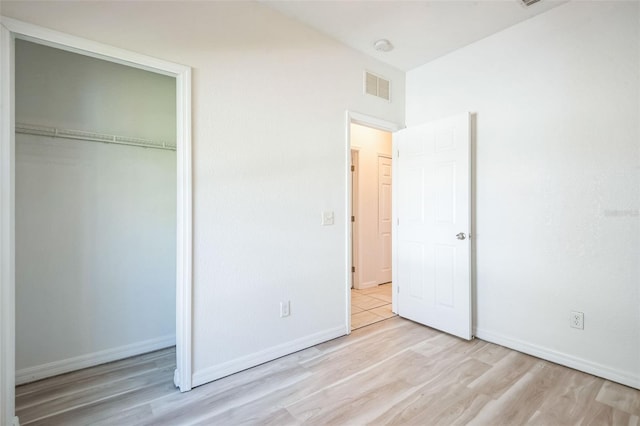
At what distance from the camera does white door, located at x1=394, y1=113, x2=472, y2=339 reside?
276 centimetres

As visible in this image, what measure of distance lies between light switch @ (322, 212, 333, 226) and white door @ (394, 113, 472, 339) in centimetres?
97

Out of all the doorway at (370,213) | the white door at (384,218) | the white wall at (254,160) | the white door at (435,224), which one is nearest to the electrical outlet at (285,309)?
the white wall at (254,160)

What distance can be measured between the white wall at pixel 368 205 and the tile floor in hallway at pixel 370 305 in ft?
0.72

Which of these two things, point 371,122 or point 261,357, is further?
point 371,122

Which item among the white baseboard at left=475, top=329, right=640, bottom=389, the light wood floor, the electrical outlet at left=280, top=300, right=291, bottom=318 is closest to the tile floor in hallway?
the light wood floor

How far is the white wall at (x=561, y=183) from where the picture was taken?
6.77 ft

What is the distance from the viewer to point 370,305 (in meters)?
3.76

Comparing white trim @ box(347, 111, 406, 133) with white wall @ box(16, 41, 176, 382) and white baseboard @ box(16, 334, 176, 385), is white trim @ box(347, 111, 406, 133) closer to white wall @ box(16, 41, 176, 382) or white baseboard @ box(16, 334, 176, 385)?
white wall @ box(16, 41, 176, 382)

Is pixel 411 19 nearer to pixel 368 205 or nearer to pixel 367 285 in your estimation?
pixel 368 205

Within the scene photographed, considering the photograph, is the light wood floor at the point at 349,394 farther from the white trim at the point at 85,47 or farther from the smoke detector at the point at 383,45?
the smoke detector at the point at 383,45

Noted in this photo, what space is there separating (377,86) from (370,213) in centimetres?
206

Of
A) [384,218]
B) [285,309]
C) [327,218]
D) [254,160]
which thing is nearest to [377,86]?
[327,218]

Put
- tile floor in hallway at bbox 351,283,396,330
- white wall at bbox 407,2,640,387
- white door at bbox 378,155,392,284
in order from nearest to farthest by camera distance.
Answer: white wall at bbox 407,2,640,387 → tile floor in hallway at bbox 351,283,396,330 → white door at bbox 378,155,392,284

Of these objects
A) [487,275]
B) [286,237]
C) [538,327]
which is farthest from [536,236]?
[286,237]
